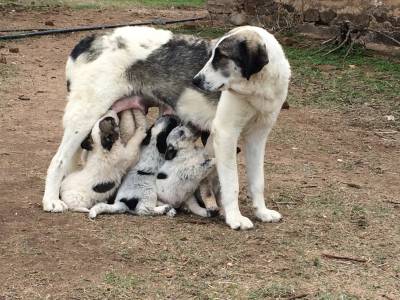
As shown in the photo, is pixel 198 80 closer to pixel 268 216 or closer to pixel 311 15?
pixel 268 216

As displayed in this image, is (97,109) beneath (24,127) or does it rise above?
above

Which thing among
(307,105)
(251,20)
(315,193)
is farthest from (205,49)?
(251,20)

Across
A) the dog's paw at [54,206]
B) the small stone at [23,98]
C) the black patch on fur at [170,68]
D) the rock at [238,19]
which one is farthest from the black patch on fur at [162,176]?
the rock at [238,19]

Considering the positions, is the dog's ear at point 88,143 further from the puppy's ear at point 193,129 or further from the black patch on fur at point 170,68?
the puppy's ear at point 193,129

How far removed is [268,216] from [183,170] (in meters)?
0.78

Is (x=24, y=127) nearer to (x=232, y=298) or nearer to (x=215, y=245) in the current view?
(x=215, y=245)

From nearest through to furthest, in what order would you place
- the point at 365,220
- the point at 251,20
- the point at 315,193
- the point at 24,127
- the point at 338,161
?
the point at 365,220
the point at 315,193
the point at 338,161
the point at 24,127
the point at 251,20

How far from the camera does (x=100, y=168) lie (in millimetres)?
5816

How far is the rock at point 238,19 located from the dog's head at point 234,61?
9121 mm

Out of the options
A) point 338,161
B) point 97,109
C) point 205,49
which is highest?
point 205,49

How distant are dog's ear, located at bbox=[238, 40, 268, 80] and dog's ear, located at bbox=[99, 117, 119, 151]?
127 cm

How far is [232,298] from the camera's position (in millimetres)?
4320

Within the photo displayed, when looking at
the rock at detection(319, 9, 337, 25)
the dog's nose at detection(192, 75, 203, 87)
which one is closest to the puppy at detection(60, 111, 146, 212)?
the dog's nose at detection(192, 75, 203, 87)

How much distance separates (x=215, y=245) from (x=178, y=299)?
91 centimetres
